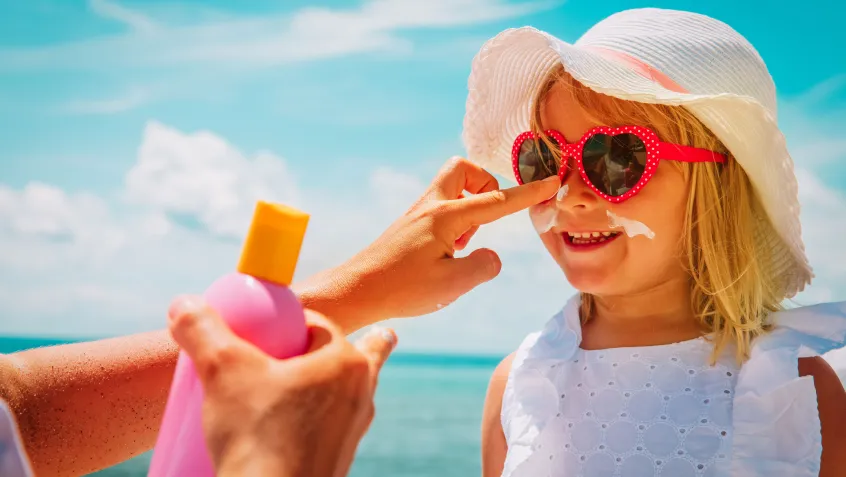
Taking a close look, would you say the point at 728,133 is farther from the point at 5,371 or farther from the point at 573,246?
the point at 5,371

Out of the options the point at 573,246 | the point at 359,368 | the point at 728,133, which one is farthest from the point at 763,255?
the point at 359,368

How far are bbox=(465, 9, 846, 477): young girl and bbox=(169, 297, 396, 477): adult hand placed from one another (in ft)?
5.95

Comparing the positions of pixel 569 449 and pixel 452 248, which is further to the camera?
pixel 569 449

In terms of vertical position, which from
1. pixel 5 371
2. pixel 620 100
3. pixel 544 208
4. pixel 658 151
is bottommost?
pixel 5 371

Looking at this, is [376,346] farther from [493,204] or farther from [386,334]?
[493,204]

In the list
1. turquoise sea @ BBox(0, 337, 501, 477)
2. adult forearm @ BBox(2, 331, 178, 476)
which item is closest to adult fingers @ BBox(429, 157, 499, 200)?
adult forearm @ BBox(2, 331, 178, 476)

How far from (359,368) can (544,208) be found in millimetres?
1916

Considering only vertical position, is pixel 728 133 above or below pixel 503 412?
above

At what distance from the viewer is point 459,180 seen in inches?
103

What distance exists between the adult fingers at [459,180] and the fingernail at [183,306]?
1592mm

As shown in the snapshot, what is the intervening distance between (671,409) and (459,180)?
1.07 meters

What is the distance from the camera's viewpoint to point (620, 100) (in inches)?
105

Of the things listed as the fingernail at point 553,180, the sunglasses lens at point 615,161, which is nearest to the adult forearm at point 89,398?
the fingernail at point 553,180

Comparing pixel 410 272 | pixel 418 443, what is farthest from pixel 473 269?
pixel 418 443
